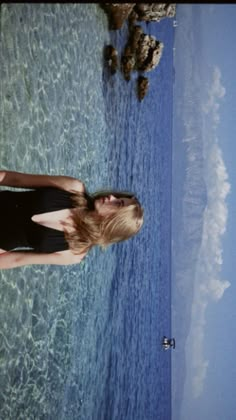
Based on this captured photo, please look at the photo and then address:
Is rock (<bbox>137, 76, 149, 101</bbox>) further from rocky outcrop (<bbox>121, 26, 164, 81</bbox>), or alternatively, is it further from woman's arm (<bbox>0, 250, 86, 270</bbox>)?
woman's arm (<bbox>0, 250, 86, 270</bbox>)

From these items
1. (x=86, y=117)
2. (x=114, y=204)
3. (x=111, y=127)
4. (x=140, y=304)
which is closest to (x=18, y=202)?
(x=114, y=204)

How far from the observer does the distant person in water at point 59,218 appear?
5.06ft

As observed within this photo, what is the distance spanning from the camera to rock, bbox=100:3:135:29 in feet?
18.0

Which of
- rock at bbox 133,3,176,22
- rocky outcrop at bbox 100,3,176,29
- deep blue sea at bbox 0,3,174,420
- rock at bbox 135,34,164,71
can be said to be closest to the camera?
deep blue sea at bbox 0,3,174,420

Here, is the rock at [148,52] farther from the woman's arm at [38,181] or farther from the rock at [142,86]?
the woman's arm at [38,181]

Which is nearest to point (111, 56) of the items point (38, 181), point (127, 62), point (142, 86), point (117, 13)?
point (117, 13)

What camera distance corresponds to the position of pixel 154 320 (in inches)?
376

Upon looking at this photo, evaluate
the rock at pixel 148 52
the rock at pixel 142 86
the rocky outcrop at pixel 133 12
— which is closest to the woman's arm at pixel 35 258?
the rocky outcrop at pixel 133 12

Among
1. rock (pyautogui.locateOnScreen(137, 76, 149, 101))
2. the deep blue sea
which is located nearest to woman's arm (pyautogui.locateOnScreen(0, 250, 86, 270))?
the deep blue sea

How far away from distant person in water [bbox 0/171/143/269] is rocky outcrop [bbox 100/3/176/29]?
4.09 meters

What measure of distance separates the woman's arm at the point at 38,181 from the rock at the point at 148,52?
5.51 meters

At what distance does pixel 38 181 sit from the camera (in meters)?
1.59

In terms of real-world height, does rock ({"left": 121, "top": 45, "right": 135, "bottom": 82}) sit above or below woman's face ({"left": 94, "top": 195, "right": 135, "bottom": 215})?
above

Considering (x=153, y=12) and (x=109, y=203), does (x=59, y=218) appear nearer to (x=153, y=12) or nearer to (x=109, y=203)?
(x=109, y=203)
